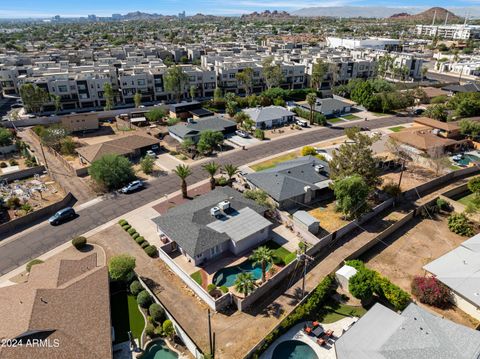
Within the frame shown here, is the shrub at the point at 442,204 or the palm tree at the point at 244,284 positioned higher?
the palm tree at the point at 244,284

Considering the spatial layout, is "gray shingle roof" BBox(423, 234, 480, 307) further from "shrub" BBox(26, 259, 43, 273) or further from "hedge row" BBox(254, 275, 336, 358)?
"shrub" BBox(26, 259, 43, 273)

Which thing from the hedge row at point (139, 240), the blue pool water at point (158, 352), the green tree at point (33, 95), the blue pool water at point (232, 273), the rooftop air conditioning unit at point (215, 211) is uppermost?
the green tree at point (33, 95)

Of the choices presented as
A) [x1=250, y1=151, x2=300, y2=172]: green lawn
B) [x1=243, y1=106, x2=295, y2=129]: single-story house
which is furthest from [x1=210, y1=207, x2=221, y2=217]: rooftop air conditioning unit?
[x1=243, y1=106, x2=295, y2=129]: single-story house

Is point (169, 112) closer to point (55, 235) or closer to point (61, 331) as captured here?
point (55, 235)

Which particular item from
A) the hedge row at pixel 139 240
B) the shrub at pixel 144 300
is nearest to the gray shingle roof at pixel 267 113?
the hedge row at pixel 139 240

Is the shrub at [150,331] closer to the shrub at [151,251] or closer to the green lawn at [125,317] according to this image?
the green lawn at [125,317]

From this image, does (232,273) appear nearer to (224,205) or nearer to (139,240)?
(224,205)

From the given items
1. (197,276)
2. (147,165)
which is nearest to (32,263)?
(197,276)

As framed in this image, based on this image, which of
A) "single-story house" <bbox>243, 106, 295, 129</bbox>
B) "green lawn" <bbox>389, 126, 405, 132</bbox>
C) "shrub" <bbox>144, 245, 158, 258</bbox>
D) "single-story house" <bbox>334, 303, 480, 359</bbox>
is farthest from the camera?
"single-story house" <bbox>243, 106, 295, 129</bbox>
